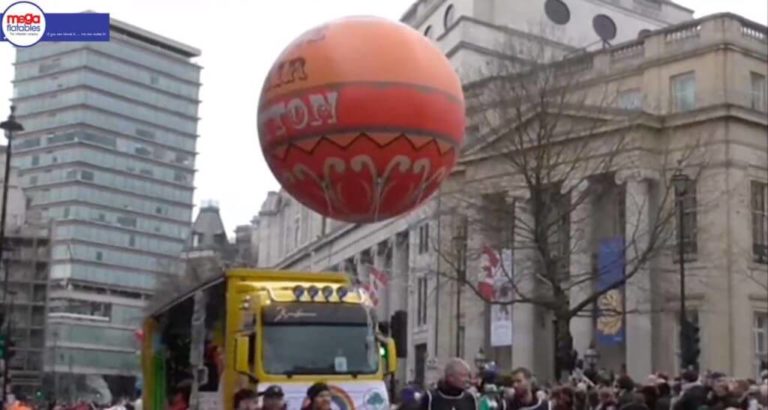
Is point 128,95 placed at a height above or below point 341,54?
above

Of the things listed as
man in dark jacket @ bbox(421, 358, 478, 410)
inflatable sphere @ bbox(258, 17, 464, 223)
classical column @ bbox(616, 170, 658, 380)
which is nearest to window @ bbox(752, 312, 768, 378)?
classical column @ bbox(616, 170, 658, 380)

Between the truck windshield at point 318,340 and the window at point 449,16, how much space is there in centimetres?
5559

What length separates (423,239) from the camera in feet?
207

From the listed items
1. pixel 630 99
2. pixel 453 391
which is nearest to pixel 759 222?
pixel 630 99

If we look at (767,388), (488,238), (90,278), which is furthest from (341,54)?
(90,278)

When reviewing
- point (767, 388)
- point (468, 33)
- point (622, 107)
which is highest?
point (468, 33)

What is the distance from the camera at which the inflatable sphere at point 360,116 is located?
15859mm

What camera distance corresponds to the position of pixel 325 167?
16.1m

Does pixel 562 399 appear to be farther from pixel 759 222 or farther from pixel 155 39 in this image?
pixel 155 39

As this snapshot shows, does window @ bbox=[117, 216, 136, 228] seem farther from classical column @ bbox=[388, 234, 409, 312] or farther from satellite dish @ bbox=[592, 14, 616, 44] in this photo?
satellite dish @ bbox=[592, 14, 616, 44]

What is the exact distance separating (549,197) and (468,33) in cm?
2826

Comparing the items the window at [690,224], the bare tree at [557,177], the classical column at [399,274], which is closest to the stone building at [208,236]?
Result: the classical column at [399,274]

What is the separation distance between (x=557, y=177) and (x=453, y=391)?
33543 mm

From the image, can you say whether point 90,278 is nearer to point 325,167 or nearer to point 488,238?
point 488,238
